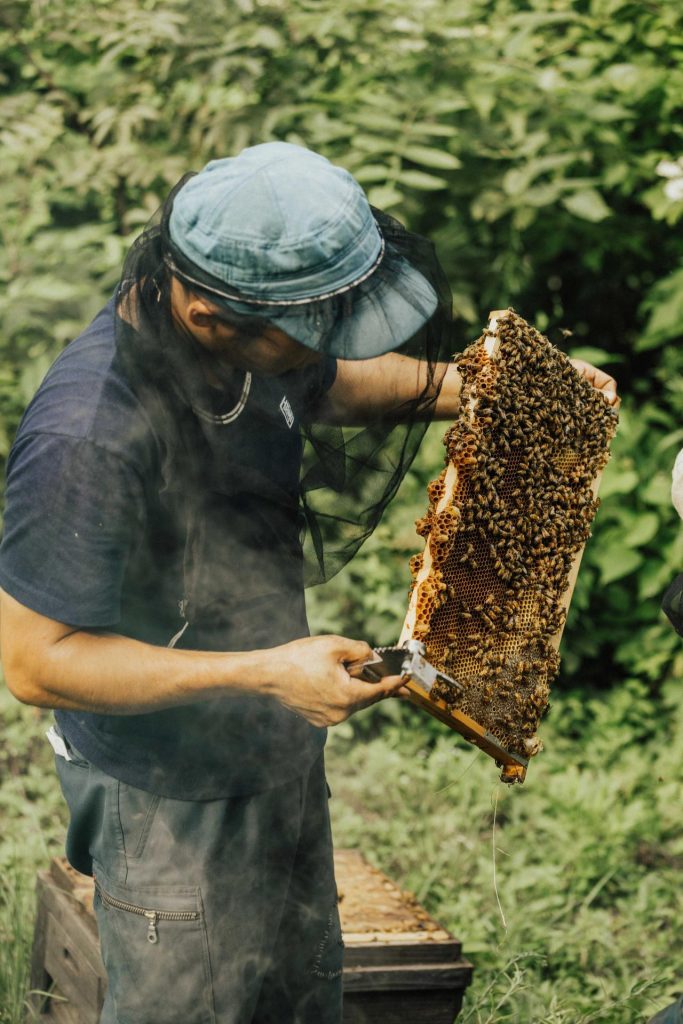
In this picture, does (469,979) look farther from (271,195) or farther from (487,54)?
(487,54)

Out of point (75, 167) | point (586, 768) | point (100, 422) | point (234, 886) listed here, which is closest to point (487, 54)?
Result: point (75, 167)

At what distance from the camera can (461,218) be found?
5.17 meters

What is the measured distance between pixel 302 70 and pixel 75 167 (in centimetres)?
125

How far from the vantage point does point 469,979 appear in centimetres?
305

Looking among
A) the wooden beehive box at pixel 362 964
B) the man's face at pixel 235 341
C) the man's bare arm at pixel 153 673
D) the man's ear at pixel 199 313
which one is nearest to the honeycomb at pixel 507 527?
the man's bare arm at pixel 153 673

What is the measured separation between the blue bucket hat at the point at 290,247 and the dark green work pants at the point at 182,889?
3.33 ft

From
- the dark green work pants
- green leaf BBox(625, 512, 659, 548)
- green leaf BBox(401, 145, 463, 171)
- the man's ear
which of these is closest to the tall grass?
green leaf BBox(625, 512, 659, 548)

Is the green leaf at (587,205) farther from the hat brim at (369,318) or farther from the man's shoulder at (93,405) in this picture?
the man's shoulder at (93,405)

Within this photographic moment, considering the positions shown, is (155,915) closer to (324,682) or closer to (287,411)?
(324,682)

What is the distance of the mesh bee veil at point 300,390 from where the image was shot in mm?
2055

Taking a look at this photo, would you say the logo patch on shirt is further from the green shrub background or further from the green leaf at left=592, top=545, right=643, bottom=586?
the green leaf at left=592, top=545, right=643, bottom=586

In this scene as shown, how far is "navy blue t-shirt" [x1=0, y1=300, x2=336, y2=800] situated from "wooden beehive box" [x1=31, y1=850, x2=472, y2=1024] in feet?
2.86

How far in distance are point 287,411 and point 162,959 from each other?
1.14m

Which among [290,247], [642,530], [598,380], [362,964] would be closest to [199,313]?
[290,247]
